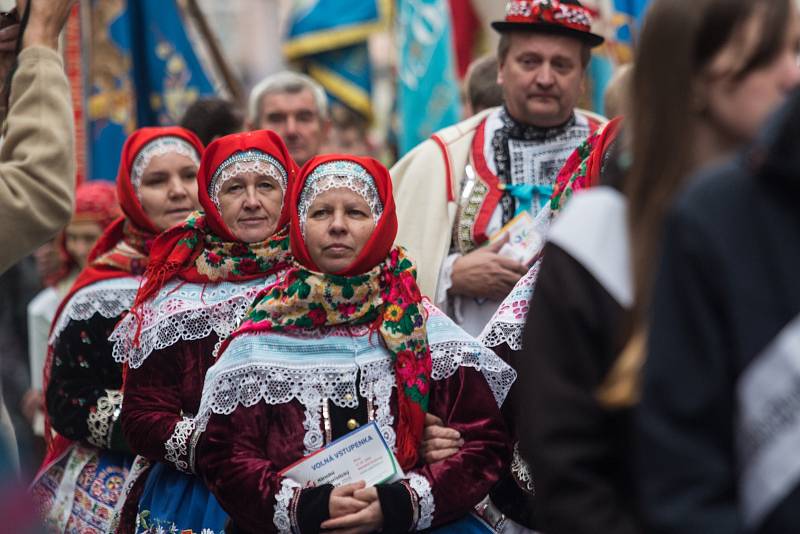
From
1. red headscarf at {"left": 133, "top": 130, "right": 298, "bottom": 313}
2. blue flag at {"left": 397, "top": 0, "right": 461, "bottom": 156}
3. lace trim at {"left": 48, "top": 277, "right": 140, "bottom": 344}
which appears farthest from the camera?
blue flag at {"left": 397, "top": 0, "right": 461, "bottom": 156}

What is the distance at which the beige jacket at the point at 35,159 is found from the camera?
3467 mm

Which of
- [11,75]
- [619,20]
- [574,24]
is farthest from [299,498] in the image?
[619,20]

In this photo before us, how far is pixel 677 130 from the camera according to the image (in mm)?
2525

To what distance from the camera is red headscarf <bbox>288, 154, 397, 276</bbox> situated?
14.3 feet

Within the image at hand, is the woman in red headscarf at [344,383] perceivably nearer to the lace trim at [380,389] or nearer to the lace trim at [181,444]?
the lace trim at [380,389]

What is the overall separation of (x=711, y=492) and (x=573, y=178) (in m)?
2.46

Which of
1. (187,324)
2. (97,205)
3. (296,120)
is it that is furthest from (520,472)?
(97,205)

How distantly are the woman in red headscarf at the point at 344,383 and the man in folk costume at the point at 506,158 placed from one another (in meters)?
0.98

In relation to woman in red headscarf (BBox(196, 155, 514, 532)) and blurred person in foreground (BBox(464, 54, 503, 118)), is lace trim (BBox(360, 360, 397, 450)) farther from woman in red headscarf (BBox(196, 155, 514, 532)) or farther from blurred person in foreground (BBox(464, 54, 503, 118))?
blurred person in foreground (BBox(464, 54, 503, 118))

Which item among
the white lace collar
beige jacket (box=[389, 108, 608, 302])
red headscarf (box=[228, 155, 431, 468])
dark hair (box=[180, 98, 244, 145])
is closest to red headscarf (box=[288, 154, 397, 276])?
red headscarf (box=[228, 155, 431, 468])

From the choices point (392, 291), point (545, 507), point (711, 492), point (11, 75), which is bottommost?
point (392, 291)

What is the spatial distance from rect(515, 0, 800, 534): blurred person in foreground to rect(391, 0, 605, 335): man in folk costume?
2.78m

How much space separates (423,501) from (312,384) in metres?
0.48

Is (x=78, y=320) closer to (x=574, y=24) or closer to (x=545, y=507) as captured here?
(x=574, y=24)
